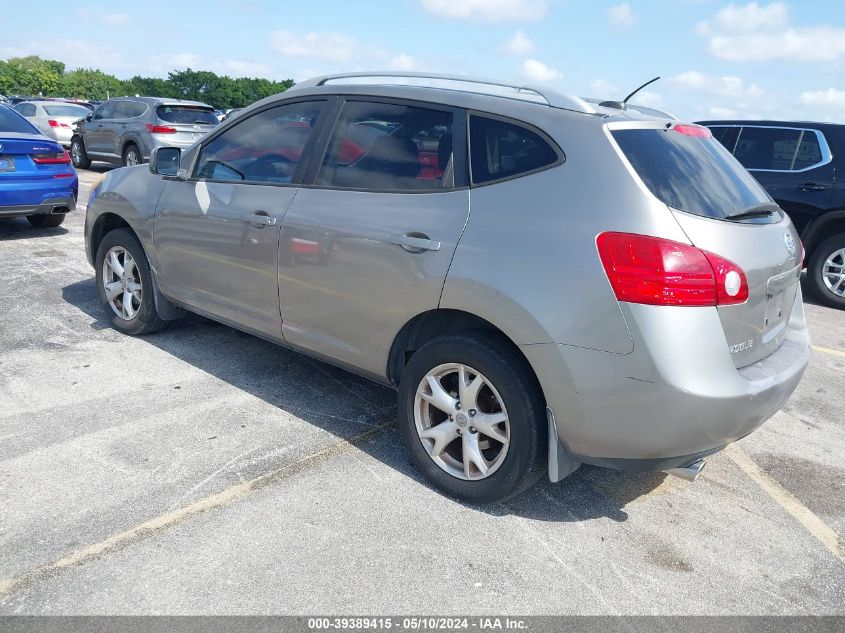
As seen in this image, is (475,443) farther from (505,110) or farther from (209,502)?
(505,110)

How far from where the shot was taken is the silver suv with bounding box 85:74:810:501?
2.73 metres

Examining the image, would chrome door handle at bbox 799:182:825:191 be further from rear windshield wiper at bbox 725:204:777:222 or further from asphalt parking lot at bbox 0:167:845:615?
rear windshield wiper at bbox 725:204:777:222

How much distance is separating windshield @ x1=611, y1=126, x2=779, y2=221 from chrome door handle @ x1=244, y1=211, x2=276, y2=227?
185cm

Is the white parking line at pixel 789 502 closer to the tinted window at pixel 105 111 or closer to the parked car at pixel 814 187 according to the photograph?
the parked car at pixel 814 187

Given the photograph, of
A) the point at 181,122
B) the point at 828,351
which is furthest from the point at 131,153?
the point at 828,351

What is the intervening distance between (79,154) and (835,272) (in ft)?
49.5

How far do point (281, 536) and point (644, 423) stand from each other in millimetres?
1489

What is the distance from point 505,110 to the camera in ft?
10.5

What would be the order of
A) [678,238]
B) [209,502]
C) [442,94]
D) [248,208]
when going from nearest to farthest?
[678,238], [209,502], [442,94], [248,208]

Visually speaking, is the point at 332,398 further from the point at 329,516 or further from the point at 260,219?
the point at 329,516

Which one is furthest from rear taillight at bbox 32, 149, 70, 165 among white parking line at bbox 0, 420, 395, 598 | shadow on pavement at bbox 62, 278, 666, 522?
white parking line at bbox 0, 420, 395, 598

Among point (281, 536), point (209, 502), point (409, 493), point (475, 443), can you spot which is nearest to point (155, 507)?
point (209, 502)

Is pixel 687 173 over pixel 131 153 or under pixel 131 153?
over

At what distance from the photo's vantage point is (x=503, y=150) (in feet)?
10.4
